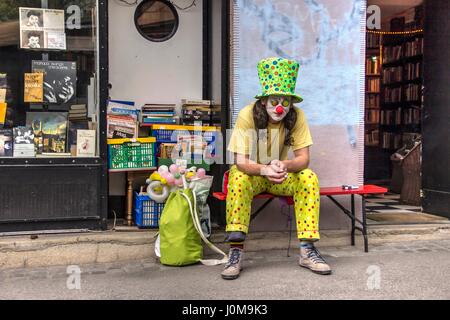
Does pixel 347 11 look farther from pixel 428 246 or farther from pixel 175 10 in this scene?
pixel 428 246

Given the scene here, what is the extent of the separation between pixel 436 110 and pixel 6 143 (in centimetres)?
444

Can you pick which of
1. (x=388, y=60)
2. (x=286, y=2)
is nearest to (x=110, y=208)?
(x=286, y=2)

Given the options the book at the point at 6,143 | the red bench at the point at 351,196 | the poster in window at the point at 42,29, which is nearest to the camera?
the red bench at the point at 351,196

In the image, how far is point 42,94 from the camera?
15.3 ft

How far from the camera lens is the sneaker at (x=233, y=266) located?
3932mm

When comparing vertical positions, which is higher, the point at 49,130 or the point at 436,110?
the point at 436,110

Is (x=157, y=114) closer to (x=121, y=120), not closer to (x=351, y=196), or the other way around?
(x=121, y=120)

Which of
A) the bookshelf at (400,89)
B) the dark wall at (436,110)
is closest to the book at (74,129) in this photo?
the dark wall at (436,110)

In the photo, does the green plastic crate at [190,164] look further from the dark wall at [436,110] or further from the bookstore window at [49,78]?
the dark wall at [436,110]

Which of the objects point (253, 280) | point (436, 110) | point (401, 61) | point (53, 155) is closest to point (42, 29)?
point (53, 155)

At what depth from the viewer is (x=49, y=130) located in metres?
4.68

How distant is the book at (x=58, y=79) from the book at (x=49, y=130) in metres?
0.14

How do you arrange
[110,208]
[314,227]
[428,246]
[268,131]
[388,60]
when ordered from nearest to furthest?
[314,227] < [268,131] < [428,246] < [110,208] < [388,60]

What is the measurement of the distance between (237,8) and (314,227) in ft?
7.10
